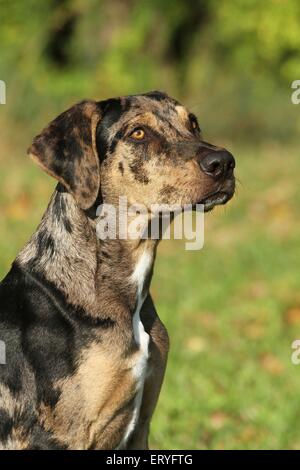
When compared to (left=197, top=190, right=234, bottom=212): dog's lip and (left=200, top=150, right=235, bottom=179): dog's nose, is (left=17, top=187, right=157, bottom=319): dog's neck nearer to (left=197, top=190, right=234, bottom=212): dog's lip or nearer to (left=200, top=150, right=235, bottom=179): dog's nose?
(left=197, top=190, right=234, bottom=212): dog's lip

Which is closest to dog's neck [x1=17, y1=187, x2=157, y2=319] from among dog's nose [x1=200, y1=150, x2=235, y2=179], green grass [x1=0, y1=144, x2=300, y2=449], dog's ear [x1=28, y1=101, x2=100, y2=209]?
dog's ear [x1=28, y1=101, x2=100, y2=209]

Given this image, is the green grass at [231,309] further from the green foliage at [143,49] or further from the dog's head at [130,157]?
the green foliage at [143,49]

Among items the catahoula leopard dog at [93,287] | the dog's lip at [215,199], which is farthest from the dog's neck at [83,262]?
the dog's lip at [215,199]

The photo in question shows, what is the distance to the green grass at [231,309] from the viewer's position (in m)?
6.55

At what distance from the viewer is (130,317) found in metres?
4.70

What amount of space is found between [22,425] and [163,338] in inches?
35.3

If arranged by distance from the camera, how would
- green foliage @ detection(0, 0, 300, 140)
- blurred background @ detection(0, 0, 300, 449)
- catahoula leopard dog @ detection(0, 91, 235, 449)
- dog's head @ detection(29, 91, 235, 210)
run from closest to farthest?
catahoula leopard dog @ detection(0, 91, 235, 449) < dog's head @ detection(29, 91, 235, 210) < blurred background @ detection(0, 0, 300, 449) < green foliage @ detection(0, 0, 300, 140)

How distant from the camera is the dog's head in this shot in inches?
179

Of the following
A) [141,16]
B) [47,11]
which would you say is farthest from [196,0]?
[47,11]

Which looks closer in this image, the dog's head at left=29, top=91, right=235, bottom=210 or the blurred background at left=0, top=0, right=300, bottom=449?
the dog's head at left=29, top=91, right=235, bottom=210

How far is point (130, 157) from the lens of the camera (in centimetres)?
471

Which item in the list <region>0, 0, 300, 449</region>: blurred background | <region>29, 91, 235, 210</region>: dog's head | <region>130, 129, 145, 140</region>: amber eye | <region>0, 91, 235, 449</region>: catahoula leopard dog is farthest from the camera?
<region>0, 0, 300, 449</region>: blurred background

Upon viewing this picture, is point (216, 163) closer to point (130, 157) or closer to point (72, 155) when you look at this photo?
point (130, 157)
